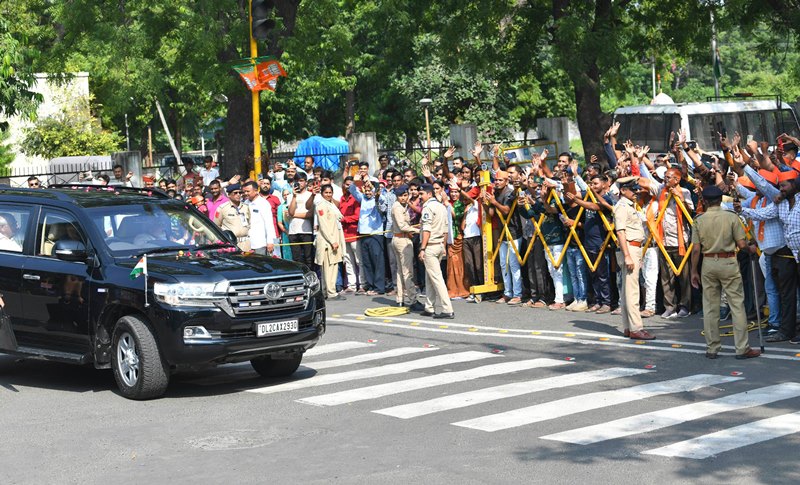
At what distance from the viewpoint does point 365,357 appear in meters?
14.5

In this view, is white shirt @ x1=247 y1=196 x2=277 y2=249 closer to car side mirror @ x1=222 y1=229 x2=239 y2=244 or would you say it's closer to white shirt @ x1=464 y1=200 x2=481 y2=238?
white shirt @ x1=464 y1=200 x2=481 y2=238

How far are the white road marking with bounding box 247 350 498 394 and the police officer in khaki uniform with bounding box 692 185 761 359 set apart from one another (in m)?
2.47

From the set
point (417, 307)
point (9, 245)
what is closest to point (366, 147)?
point (417, 307)

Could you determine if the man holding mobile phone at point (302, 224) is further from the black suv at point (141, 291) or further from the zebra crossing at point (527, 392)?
the black suv at point (141, 291)

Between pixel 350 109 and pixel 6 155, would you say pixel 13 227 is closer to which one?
pixel 6 155

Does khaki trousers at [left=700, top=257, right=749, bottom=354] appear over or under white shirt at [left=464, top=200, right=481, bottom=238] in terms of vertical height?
under

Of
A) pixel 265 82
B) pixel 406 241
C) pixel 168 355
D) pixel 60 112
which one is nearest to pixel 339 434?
pixel 168 355

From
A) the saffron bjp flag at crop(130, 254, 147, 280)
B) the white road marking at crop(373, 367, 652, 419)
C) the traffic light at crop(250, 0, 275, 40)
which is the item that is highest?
the traffic light at crop(250, 0, 275, 40)

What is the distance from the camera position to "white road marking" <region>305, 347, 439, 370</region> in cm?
1405

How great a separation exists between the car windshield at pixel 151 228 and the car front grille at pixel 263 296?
4.20ft

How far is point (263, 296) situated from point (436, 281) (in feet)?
19.3

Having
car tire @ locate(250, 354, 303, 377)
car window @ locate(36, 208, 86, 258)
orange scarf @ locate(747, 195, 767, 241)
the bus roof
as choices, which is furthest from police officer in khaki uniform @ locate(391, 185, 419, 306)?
the bus roof

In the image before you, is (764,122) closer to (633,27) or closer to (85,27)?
(633,27)

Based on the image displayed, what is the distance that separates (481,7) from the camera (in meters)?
29.9
